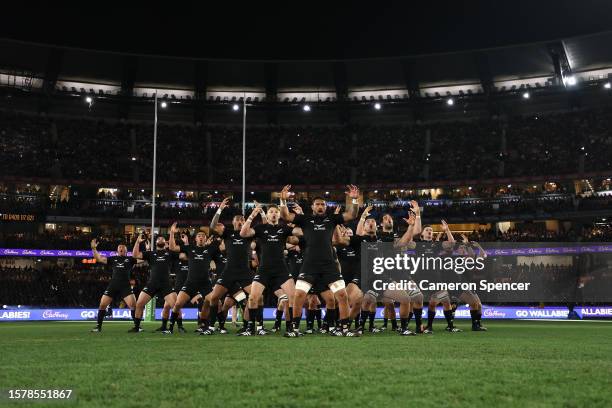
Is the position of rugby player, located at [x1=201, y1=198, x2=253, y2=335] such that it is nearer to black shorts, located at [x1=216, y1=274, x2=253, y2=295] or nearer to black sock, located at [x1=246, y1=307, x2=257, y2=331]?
black shorts, located at [x1=216, y1=274, x2=253, y2=295]

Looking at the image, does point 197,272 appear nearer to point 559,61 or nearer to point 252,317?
point 252,317

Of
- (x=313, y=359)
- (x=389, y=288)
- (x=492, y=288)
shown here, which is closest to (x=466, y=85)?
(x=492, y=288)

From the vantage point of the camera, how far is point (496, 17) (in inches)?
2355

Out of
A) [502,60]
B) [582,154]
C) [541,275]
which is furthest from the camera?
[502,60]

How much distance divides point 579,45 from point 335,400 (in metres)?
61.5

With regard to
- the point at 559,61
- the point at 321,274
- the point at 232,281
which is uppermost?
the point at 559,61

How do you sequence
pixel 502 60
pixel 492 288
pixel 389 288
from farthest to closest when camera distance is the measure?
1. pixel 502 60
2. pixel 492 288
3. pixel 389 288

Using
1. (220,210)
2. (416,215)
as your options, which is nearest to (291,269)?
(220,210)

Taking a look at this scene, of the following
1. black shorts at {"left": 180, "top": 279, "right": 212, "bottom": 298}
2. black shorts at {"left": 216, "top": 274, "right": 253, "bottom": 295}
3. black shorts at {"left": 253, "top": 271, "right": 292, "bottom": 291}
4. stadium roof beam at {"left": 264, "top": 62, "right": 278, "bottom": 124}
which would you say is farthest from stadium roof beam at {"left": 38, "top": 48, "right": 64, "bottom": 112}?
black shorts at {"left": 253, "top": 271, "right": 292, "bottom": 291}

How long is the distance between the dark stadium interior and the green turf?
150ft

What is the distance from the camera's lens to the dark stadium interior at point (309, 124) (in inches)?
2302

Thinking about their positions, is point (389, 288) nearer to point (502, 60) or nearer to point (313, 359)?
point (313, 359)

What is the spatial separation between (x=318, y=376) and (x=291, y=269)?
44.8 ft

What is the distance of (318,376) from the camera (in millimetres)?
7383
